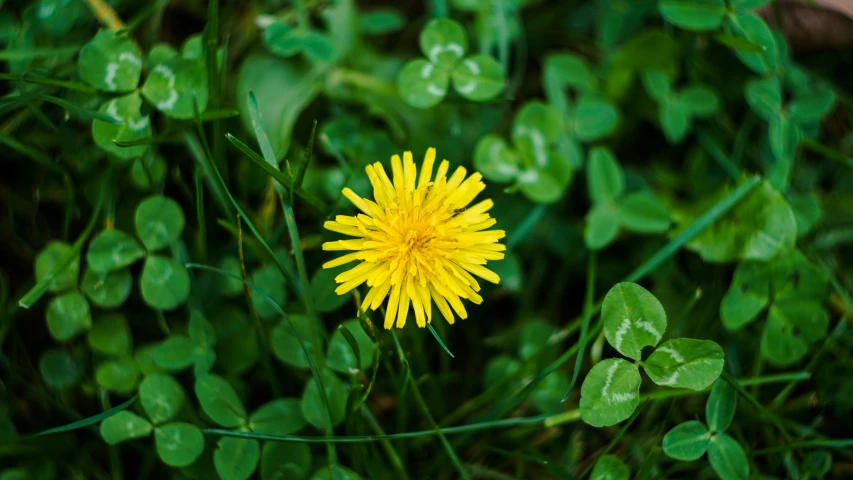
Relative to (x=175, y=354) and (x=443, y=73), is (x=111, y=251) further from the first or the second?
(x=443, y=73)

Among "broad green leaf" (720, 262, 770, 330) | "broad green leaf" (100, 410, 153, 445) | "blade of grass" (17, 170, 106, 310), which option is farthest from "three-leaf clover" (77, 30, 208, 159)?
"broad green leaf" (720, 262, 770, 330)

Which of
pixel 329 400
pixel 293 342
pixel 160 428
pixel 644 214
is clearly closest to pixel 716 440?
pixel 644 214

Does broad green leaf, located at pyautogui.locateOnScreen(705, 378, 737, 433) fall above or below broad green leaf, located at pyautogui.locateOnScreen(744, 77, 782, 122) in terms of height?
below

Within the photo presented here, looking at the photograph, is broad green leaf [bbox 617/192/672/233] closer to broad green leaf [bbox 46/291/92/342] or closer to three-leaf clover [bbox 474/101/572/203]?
three-leaf clover [bbox 474/101/572/203]

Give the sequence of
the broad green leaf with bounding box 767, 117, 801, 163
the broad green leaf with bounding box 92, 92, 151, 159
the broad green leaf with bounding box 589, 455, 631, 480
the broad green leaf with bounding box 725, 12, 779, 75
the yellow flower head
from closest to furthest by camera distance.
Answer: the yellow flower head
the broad green leaf with bounding box 589, 455, 631, 480
the broad green leaf with bounding box 92, 92, 151, 159
the broad green leaf with bounding box 725, 12, 779, 75
the broad green leaf with bounding box 767, 117, 801, 163

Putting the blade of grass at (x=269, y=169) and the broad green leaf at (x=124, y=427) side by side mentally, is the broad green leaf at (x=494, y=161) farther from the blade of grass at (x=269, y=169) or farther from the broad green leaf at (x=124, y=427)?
the broad green leaf at (x=124, y=427)

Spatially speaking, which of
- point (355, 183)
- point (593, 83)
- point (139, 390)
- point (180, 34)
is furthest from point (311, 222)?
point (593, 83)
